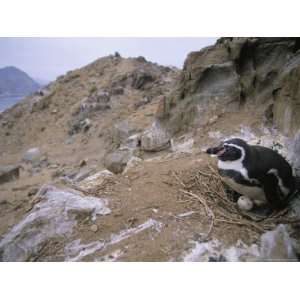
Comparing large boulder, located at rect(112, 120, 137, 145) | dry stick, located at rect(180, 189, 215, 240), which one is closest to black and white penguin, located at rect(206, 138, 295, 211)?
dry stick, located at rect(180, 189, 215, 240)

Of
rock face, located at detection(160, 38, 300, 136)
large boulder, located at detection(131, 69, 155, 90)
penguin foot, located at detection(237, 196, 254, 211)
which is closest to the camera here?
penguin foot, located at detection(237, 196, 254, 211)

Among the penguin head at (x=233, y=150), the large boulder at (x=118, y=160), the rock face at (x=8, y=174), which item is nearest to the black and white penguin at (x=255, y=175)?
the penguin head at (x=233, y=150)

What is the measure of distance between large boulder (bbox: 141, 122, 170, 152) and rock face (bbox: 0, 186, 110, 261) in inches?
65.4

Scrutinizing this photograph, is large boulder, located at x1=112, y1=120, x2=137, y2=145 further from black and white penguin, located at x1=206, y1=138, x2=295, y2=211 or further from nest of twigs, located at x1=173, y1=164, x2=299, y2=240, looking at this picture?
black and white penguin, located at x1=206, y1=138, x2=295, y2=211

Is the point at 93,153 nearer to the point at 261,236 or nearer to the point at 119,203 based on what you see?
the point at 119,203

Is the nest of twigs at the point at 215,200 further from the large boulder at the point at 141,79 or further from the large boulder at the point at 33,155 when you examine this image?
the large boulder at the point at 141,79

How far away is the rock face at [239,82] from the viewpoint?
7.35 feet

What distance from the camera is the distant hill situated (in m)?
2.60

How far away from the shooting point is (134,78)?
7.46 metres

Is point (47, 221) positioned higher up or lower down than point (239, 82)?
lower down

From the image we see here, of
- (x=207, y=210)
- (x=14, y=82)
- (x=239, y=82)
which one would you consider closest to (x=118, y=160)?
(x=14, y=82)

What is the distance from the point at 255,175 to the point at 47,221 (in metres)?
1.03

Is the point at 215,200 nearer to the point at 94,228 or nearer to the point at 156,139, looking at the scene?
the point at 94,228

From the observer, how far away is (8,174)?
4.47m
